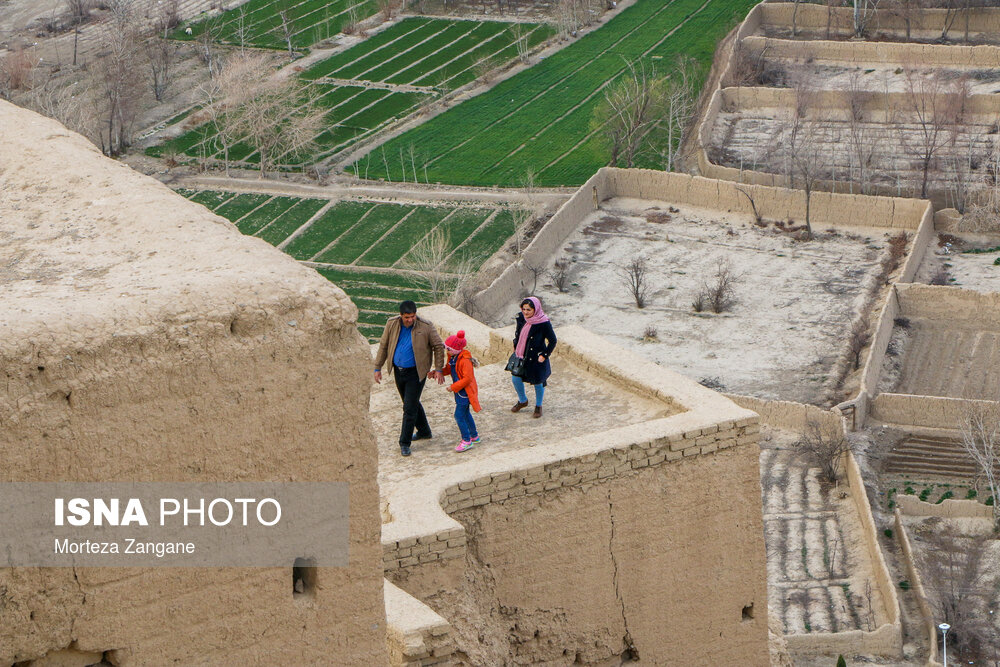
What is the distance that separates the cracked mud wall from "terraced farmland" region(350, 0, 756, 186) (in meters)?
38.9

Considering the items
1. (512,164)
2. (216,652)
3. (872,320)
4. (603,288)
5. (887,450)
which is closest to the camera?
(216,652)

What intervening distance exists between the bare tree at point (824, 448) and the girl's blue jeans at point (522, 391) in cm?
1994

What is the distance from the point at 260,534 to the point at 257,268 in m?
1.42

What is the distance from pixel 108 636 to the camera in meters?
9.25

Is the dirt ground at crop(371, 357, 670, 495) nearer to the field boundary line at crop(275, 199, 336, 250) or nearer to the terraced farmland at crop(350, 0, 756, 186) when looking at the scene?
the field boundary line at crop(275, 199, 336, 250)

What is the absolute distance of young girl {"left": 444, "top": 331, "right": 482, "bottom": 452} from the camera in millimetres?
15766

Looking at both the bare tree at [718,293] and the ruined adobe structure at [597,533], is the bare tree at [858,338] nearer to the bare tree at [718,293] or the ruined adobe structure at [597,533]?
the bare tree at [718,293]

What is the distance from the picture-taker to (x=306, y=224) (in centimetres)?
5194

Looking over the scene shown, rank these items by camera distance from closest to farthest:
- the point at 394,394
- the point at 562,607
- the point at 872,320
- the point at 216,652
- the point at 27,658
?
the point at 27,658 → the point at 216,652 → the point at 562,607 → the point at 394,394 → the point at 872,320

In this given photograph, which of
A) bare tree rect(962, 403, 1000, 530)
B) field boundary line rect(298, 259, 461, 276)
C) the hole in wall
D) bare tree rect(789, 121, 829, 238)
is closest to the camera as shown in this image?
the hole in wall

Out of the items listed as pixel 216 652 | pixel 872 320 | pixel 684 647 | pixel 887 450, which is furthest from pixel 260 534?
pixel 872 320

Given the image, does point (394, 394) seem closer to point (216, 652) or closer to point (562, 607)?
point (562, 607)

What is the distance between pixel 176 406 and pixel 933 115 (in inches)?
1901

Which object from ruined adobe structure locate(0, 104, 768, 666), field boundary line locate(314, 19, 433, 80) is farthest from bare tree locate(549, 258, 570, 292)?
ruined adobe structure locate(0, 104, 768, 666)
